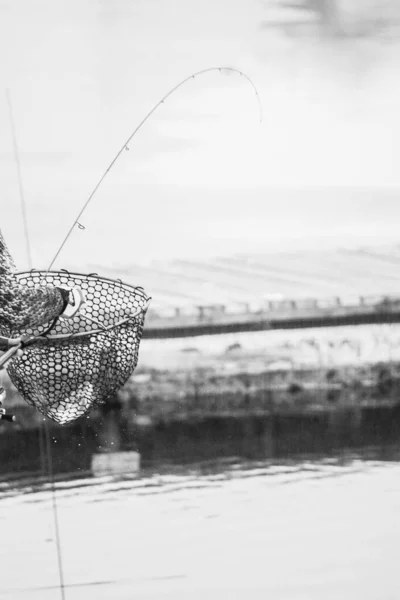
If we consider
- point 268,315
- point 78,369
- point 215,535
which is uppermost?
point 268,315

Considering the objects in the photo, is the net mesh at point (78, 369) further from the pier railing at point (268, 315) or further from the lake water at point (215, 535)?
the pier railing at point (268, 315)

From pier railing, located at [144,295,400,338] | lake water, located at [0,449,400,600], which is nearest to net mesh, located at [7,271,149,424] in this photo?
lake water, located at [0,449,400,600]

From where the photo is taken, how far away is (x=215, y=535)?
3734 mm

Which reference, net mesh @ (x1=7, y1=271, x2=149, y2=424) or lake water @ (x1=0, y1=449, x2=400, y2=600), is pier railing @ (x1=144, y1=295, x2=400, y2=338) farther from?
net mesh @ (x1=7, y1=271, x2=149, y2=424)

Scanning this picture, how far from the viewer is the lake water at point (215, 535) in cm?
308

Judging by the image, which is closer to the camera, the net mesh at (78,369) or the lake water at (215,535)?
the net mesh at (78,369)

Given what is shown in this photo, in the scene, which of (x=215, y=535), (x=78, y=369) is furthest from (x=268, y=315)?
(x=78, y=369)

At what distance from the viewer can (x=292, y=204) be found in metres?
6.50

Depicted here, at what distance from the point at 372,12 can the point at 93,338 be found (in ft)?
14.8

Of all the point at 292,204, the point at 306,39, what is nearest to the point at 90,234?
the point at 292,204

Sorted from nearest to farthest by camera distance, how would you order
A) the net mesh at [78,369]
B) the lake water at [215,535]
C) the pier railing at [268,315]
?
the net mesh at [78,369] → the lake water at [215,535] → the pier railing at [268,315]

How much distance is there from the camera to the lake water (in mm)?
3084

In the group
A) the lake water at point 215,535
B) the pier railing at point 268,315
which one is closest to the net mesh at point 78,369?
the lake water at point 215,535

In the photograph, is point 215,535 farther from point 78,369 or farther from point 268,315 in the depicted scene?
point 268,315
